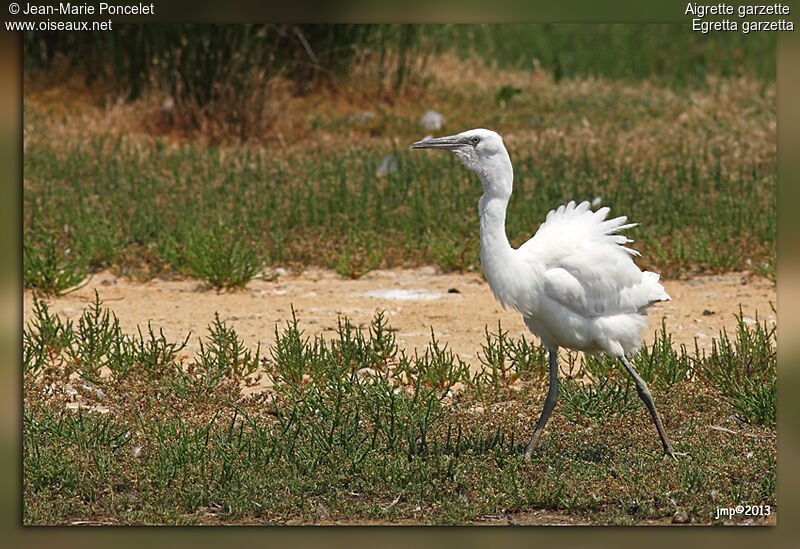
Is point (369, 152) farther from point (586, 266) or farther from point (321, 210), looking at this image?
point (586, 266)

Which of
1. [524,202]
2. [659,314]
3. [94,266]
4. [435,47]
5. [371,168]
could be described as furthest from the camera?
[435,47]

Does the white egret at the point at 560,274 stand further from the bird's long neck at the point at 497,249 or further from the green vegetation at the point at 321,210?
the green vegetation at the point at 321,210

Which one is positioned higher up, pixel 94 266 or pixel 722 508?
pixel 94 266

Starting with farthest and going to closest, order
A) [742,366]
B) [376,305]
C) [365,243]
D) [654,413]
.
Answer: [365,243], [376,305], [742,366], [654,413]

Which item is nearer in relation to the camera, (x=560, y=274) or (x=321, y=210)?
(x=560, y=274)

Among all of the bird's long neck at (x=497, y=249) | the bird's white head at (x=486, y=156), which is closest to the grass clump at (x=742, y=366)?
the bird's long neck at (x=497, y=249)

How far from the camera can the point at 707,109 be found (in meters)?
12.1

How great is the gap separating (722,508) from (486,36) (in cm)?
1188

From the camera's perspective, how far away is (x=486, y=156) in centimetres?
464

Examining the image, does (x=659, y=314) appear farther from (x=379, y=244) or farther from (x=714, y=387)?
(x=379, y=244)

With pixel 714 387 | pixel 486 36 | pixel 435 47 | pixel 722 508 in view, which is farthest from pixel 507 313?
pixel 486 36

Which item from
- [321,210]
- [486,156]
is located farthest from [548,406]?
[321,210]

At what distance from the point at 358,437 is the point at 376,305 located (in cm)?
230

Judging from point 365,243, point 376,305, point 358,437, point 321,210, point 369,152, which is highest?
point 369,152
